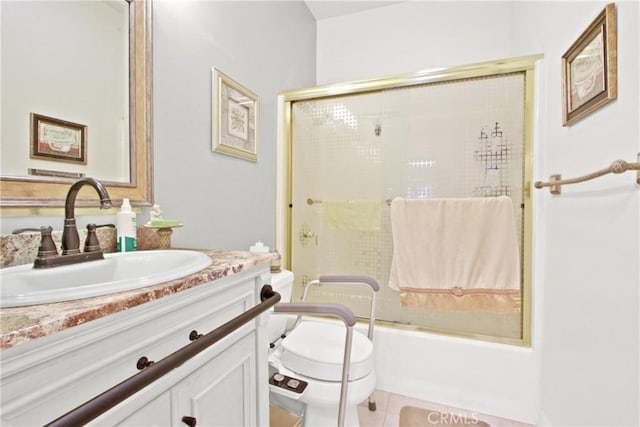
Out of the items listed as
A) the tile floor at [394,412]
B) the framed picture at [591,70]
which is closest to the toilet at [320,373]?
the tile floor at [394,412]

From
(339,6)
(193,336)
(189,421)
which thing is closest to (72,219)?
(193,336)

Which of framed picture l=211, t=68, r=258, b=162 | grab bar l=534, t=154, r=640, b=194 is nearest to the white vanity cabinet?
framed picture l=211, t=68, r=258, b=162

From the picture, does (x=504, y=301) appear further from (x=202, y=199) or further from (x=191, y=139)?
(x=191, y=139)

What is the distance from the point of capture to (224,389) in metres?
0.72

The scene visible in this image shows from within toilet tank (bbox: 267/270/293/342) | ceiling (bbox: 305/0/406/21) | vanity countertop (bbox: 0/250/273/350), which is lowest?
toilet tank (bbox: 267/270/293/342)

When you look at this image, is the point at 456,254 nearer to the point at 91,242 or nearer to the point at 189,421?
the point at 189,421

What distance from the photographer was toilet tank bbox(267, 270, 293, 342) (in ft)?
4.71

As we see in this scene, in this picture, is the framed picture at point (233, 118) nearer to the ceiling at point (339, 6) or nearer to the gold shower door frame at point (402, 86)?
the gold shower door frame at point (402, 86)

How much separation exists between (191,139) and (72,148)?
0.47 metres

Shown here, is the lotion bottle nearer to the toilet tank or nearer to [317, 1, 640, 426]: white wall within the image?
the toilet tank

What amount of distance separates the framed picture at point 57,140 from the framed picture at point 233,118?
0.56m

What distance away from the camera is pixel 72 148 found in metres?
0.84

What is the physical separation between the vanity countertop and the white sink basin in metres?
→ 0.01

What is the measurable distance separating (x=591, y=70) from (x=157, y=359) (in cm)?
152
